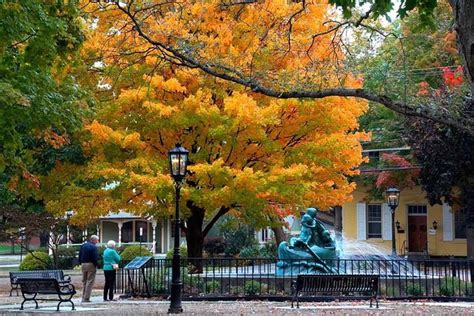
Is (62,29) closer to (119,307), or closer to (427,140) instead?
(119,307)

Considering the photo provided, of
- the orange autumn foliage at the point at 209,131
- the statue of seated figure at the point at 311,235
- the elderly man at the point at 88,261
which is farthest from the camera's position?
the statue of seated figure at the point at 311,235

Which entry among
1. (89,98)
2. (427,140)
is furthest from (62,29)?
(427,140)

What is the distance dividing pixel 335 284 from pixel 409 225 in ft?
76.8

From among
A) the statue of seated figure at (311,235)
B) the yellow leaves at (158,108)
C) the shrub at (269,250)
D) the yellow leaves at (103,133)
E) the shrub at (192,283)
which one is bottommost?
the shrub at (192,283)

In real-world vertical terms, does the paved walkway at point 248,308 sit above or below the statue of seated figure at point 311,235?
below

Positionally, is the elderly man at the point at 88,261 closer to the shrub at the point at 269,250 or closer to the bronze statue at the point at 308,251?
the bronze statue at the point at 308,251

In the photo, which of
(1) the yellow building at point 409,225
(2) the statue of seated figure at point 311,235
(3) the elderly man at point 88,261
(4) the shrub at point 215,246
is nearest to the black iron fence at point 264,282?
(2) the statue of seated figure at point 311,235

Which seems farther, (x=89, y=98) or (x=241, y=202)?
(x=241, y=202)

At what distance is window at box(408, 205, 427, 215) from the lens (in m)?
39.9

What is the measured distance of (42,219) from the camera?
29953 millimetres

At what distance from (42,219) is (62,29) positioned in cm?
1648

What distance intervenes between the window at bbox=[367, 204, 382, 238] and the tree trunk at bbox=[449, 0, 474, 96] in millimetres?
33342

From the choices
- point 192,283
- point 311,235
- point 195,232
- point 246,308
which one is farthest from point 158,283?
point 311,235

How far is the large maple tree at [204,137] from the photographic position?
20.2 m
